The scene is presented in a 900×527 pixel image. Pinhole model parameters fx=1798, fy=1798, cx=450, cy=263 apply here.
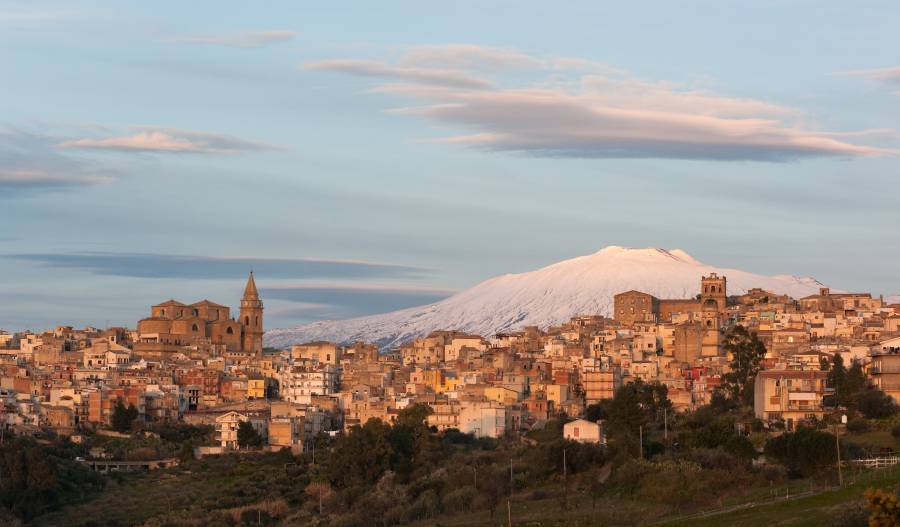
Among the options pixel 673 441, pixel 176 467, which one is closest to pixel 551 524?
pixel 673 441

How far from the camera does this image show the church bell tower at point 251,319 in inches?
4862

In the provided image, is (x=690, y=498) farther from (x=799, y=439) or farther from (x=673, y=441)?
(x=673, y=441)

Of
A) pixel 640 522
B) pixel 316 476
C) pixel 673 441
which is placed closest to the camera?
pixel 640 522

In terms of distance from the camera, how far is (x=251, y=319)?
125 metres

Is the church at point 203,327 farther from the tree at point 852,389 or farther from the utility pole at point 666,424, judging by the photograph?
the tree at point 852,389

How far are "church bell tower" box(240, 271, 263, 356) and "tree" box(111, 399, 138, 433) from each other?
36868mm

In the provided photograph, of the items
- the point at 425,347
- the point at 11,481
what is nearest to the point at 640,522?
the point at 11,481

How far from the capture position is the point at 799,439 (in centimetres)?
5244

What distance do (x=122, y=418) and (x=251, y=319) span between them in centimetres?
4030

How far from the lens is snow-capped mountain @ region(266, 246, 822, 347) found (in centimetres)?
16088

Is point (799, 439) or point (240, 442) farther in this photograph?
point (240, 442)

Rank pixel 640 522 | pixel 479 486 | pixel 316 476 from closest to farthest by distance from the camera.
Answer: pixel 640 522
pixel 479 486
pixel 316 476

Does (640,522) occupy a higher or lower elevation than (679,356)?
lower

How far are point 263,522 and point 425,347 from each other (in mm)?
53292
